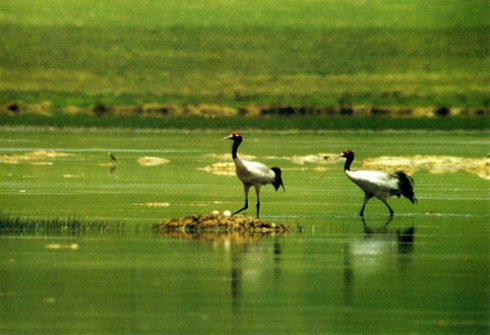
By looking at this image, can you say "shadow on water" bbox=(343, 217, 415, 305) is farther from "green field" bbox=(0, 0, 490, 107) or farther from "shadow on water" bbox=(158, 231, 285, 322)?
"green field" bbox=(0, 0, 490, 107)

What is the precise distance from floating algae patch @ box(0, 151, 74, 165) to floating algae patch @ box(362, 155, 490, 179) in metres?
8.52

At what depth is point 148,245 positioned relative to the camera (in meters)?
16.1

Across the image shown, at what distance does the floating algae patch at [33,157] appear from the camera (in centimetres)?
3736

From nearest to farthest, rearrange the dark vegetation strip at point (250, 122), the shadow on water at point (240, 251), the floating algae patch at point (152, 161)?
the shadow on water at point (240, 251) < the floating algae patch at point (152, 161) < the dark vegetation strip at point (250, 122)

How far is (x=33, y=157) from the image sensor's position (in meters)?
39.3

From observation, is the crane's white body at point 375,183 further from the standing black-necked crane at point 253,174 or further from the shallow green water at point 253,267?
the standing black-necked crane at point 253,174

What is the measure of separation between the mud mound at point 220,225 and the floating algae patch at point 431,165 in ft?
53.8

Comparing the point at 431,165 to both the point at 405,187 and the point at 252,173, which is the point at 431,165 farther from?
the point at 252,173

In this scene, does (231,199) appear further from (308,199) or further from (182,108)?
(182,108)

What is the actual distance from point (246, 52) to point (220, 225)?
74516 millimetres

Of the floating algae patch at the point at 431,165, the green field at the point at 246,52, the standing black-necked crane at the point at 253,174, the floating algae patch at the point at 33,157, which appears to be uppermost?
the green field at the point at 246,52

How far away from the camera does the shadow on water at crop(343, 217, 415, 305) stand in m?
13.9

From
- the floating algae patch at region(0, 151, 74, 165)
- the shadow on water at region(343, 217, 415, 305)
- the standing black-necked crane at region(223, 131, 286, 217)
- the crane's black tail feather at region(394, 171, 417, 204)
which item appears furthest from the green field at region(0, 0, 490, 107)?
the shadow on water at region(343, 217, 415, 305)

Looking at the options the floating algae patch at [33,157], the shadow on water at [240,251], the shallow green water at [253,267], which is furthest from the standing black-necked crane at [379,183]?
the floating algae patch at [33,157]
